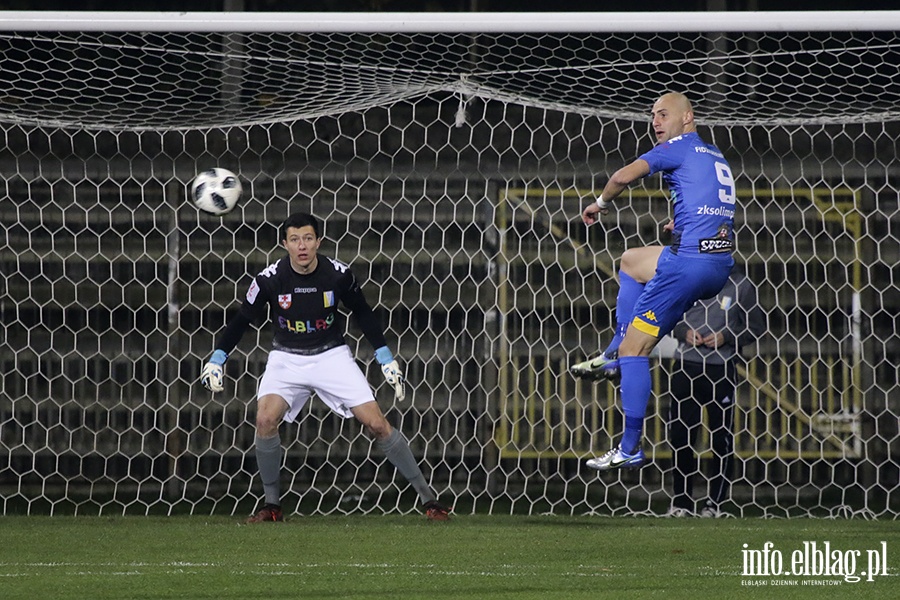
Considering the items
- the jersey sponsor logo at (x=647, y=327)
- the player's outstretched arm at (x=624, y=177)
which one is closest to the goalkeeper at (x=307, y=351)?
the jersey sponsor logo at (x=647, y=327)

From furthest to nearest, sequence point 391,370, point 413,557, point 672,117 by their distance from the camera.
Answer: point 391,370 → point 672,117 → point 413,557

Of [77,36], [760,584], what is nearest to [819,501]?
[760,584]

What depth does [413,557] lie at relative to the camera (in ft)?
17.4

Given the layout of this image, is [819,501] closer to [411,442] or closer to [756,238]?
[756,238]

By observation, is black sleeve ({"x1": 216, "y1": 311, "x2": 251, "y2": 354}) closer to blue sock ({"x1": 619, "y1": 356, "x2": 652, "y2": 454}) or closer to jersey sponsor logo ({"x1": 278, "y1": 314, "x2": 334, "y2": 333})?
jersey sponsor logo ({"x1": 278, "y1": 314, "x2": 334, "y2": 333})

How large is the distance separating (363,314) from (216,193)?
39.3 inches

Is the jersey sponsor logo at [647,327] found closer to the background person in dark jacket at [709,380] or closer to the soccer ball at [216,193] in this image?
the background person in dark jacket at [709,380]

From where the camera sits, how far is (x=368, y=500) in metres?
8.12

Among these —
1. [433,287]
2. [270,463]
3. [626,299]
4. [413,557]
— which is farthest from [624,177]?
[433,287]

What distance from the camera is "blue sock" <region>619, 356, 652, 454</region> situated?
5.78 metres

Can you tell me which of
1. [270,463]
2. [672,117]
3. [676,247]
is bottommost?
[270,463]

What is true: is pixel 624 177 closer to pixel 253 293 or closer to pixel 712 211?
pixel 712 211

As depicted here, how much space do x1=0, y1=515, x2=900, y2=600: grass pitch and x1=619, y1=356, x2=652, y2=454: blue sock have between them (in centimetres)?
48
